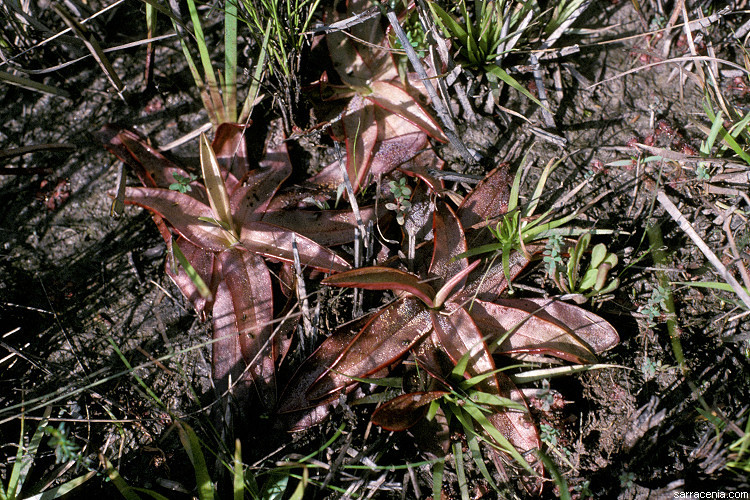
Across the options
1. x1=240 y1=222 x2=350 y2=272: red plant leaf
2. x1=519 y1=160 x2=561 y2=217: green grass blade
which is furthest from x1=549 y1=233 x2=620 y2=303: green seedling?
x1=240 y1=222 x2=350 y2=272: red plant leaf

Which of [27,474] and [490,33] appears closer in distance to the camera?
[27,474]

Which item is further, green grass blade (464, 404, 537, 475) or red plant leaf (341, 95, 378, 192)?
red plant leaf (341, 95, 378, 192)

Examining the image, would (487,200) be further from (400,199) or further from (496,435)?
(496,435)

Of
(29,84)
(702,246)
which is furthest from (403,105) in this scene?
(29,84)

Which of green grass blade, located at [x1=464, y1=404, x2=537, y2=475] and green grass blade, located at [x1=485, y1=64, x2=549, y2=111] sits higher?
green grass blade, located at [x1=485, y1=64, x2=549, y2=111]

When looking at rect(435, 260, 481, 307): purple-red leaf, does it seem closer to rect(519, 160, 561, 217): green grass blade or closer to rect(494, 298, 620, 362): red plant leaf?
rect(494, 298, 620, 362): red plant leaf

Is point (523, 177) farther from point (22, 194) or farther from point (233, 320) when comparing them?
point (22, 194)

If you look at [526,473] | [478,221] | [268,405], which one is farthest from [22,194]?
[526,473]

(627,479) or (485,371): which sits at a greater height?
(485,371)
